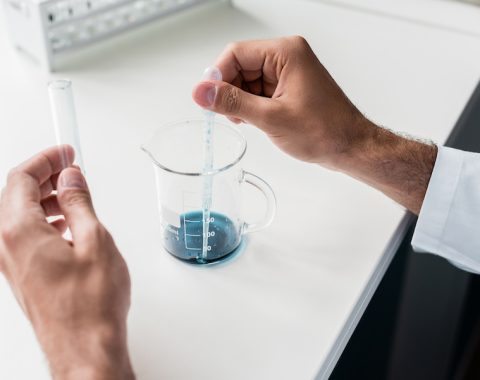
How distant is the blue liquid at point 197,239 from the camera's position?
84cm

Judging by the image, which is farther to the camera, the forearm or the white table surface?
the forearm

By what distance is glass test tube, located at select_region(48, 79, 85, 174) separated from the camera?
0.73 meters

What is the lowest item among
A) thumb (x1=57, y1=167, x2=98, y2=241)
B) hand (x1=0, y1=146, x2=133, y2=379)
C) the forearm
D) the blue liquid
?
the blue liquid

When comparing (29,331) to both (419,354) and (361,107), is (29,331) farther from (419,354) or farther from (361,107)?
(419,354)

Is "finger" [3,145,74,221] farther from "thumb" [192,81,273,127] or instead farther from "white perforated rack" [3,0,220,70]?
"white perforated rack" [3,0,220,70]

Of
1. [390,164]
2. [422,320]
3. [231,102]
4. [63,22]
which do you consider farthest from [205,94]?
[422,320]

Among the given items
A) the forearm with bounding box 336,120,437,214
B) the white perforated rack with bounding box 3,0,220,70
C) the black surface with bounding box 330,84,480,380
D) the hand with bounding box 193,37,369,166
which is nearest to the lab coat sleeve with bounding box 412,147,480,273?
the forearm with bounding box 336,120,437,214

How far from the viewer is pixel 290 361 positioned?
0.73 metres

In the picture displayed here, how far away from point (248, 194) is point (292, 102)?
150mm

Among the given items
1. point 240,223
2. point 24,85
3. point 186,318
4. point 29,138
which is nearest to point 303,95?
point 240,223

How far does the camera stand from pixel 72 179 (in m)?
0.70

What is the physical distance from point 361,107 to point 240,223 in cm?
39

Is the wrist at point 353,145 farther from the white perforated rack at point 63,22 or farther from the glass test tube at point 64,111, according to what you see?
Answer: the white perforated rack at point 63,22

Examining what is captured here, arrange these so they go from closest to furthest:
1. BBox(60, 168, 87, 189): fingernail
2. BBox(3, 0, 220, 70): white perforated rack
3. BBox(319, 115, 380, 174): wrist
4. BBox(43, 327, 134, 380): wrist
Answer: BBox(43, 327, 134, 380): wrist
BBox(60, 168, 87, 189): fingernail
BBox(319, 115, 380, 174): wrist
BBox(3, 0, 220, 70): white perforated rack
